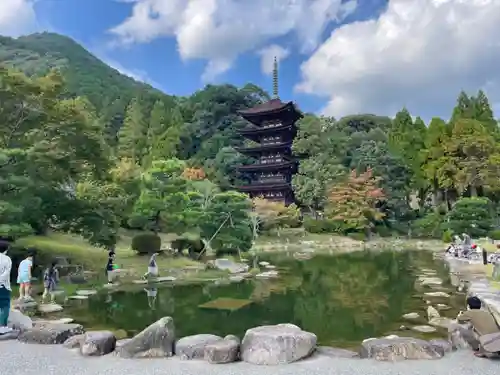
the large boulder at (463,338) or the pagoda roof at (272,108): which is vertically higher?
the pagoda roof at (272,108)

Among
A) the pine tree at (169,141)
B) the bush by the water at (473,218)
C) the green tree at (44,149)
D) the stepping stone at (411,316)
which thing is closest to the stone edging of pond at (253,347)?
the stepping stone at (411,316)

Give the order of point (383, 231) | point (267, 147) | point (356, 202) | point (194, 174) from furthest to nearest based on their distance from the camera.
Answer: point (267, 147), point (194, 174), point (383, 231), point (356, 202)

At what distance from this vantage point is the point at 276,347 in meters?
5.30

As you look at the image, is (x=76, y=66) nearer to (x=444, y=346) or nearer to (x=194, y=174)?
(x=194, y=174)

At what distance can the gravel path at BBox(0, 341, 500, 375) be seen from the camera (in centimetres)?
479

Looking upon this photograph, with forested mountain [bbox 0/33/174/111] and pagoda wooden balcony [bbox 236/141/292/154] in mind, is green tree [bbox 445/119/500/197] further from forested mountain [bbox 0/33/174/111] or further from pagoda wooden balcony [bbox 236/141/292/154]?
forested mountain [bbox 0/33/174/111]

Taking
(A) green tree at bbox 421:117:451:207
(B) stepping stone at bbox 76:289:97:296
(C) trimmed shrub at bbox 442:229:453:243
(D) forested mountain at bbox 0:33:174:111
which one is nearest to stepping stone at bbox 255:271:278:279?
(B) stepping stone at bbox 76:289:97:296

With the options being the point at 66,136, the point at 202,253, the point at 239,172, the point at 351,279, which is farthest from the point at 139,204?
the point at 239,172

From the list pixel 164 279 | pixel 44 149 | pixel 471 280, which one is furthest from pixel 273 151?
pixel 44 149

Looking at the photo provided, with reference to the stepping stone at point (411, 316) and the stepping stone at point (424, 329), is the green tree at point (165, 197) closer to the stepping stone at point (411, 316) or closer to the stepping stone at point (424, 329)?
the stepping stone at point (411, 316)

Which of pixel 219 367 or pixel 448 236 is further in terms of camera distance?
pixel 448 236

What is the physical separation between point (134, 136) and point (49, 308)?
39.6 metres

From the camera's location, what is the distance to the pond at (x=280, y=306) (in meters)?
8.42

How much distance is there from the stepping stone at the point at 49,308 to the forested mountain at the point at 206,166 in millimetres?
1823
